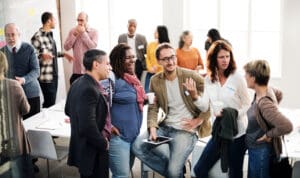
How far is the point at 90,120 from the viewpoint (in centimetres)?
347

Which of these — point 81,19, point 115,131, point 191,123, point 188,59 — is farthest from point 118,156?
point 81,19

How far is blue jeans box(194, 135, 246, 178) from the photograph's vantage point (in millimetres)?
3916

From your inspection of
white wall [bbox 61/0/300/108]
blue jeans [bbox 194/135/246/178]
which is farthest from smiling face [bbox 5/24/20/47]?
white wall [bbox 61/0/300/108]

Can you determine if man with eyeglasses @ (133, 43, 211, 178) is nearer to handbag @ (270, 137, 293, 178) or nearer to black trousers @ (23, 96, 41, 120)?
handbag @ (270, 137, 293, 178)

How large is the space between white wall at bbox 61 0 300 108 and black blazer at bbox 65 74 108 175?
4877mm

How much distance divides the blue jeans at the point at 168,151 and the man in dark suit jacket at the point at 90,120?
44 cm

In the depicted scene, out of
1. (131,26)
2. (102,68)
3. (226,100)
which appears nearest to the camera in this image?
(102,68)

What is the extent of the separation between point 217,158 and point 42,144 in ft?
5.85

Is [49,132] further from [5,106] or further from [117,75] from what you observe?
[5,106]

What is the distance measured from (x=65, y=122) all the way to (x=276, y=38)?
4.83m

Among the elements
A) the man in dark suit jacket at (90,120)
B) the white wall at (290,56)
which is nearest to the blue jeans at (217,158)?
the man in dark suit jacket at (90,120)

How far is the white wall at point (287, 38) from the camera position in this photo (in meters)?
7.53

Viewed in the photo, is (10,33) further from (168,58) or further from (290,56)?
(290,56)

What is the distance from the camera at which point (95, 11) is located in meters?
8.99
